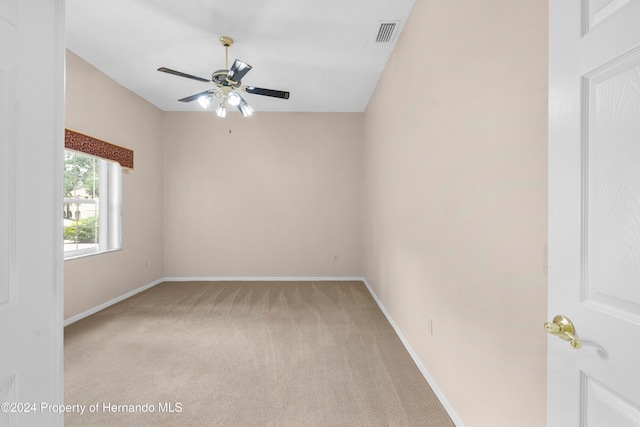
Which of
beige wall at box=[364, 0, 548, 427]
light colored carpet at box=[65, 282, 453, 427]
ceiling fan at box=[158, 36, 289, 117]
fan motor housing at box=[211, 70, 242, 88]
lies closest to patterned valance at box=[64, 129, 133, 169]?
ceiling fan at box=[158, 36, 289, 117]

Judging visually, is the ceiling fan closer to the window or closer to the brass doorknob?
the window

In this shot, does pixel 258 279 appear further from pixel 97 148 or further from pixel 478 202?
pixel 478 202

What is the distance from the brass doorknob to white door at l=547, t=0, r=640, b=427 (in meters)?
0.01

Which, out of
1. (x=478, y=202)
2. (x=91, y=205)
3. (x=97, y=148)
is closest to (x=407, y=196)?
(x=478, y=202)

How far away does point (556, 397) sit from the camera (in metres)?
0.91

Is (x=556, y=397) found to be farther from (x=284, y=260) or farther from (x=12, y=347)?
(x=284, y=260)

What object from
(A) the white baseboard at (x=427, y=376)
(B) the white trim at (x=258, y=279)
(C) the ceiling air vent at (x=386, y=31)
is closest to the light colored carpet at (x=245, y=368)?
(A) the white baseboard at (x=427, y=376)

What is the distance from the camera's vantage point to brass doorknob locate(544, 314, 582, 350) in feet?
2.69

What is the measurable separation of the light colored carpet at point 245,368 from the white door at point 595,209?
1386mm

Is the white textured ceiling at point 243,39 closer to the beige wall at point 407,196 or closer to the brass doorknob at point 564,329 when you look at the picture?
the beige wall at point 407,196

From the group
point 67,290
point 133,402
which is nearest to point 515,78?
point 133,402

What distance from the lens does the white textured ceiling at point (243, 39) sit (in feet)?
9.13

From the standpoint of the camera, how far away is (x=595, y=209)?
2.59ft

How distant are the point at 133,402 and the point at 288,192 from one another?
3955mm
